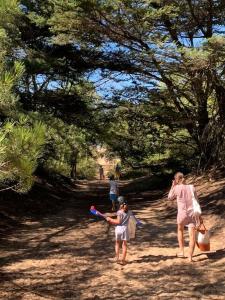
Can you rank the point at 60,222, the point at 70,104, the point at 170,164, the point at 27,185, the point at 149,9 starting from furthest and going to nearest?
the point at 170,164
the point at 70,104
the point at 60,222
the point at 149,9
the point at 27,185

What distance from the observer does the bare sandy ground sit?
6910 mm

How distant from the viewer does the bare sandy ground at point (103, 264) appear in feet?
22.7

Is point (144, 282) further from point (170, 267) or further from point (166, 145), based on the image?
point (166, 145)

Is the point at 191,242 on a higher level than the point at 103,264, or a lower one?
higher

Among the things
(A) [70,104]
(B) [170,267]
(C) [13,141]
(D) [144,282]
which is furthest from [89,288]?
(A) [70,104]

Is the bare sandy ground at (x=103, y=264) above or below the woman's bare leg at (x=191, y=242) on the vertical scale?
below

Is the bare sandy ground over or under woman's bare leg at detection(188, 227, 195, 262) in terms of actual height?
under

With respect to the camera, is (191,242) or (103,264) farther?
(103,264)

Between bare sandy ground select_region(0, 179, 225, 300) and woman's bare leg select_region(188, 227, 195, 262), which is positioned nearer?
bare sandy ground select_region(0, 179, 225, 300)

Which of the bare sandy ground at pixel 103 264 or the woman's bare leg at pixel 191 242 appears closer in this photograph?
the bare sandy ground at pixel 103 264

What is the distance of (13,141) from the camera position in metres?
5.76

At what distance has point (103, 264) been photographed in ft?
27.8

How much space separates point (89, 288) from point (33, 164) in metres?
2.39

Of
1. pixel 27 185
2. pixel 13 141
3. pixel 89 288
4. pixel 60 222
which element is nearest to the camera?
pixel 13 141
